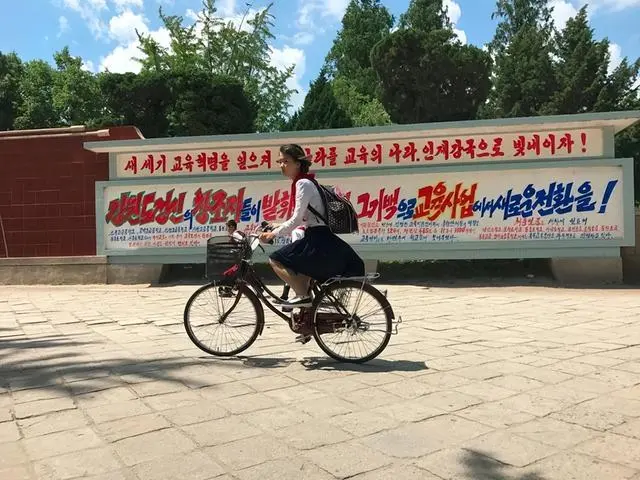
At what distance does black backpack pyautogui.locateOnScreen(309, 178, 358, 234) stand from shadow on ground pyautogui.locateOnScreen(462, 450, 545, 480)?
218cm

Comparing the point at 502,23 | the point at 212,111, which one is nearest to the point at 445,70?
the point at 212,111

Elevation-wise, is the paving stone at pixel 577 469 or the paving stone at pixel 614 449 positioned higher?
the paving stone at pixel 614 449

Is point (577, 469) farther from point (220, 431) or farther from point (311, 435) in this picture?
point (220, 431)

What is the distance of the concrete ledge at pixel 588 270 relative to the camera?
10844 mm

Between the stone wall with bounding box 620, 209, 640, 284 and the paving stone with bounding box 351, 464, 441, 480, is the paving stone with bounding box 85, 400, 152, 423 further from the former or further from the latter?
the stone wall with bounding box 620, 209, 640, 284

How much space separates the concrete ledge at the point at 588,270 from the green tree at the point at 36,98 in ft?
97.6

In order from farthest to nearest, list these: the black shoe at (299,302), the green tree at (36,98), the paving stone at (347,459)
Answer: the green tree at (36,98)
the black shoe at (299,302)
the paving stone at (347,459)

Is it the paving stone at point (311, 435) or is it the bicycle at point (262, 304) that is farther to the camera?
the bicycle at point (262, 304)

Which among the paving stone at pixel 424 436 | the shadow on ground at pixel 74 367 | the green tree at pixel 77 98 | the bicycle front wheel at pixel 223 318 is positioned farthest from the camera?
the green tree at pixel 77 98

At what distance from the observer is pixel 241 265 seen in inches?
202

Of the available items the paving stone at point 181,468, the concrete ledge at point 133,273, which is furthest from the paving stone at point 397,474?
the concrete ledge at point 133,273

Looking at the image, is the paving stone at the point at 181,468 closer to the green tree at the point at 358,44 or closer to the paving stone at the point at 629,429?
the paving stone at the point at 629,429

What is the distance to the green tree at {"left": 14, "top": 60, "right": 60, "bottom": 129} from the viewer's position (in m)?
32.8

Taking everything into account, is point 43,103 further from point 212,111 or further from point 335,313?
point 335,313
